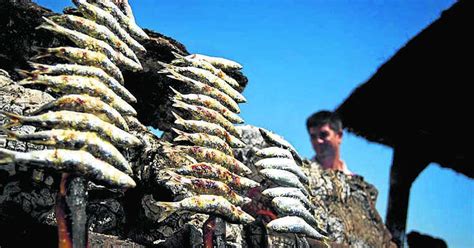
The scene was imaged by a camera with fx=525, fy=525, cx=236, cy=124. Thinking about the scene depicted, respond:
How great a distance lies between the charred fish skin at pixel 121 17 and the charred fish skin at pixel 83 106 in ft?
3.00

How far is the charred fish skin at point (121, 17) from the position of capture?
3.99m

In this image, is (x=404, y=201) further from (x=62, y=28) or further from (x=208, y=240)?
(x=62, y=28)

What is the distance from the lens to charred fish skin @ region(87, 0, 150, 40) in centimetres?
399

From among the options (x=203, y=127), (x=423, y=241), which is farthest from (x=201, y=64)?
(x=423, y=241)

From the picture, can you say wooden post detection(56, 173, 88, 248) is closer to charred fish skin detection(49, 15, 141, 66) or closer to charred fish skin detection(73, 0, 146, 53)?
charred fish skin detection(49, 15, 141, 66)

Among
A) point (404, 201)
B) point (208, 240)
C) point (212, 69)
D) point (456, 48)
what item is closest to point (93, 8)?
point (212, 69)

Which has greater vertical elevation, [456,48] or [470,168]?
[456,48]

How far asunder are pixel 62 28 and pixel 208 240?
194 cm

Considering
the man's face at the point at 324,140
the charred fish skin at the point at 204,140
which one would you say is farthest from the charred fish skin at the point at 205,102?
the man's face at the point at 324,140

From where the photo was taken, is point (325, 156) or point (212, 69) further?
point (325, 156)

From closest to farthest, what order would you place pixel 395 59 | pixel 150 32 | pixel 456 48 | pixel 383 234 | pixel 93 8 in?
pixel 93 8 → pixel 150 32 → pixel 383 234 → pixel 456 48 → pixel 395 59

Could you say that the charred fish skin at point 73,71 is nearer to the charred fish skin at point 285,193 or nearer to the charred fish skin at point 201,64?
the charred fish skin at point 201,64

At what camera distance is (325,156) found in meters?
8.63

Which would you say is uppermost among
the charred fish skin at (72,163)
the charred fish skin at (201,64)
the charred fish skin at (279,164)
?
the charred fish skin at (201,64)
